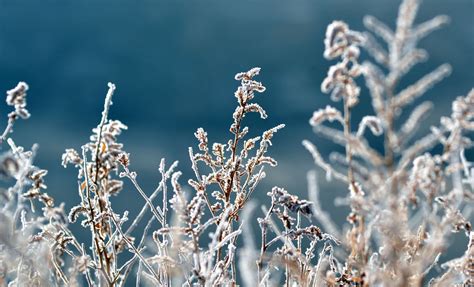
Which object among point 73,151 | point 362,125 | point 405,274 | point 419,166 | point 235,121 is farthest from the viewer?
point 235,121

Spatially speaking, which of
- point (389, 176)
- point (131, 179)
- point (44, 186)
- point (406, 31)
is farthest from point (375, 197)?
point (44, 186)

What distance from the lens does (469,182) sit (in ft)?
11.7

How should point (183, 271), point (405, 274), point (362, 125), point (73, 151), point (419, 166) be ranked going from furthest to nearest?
point (73, 151) → point (183, 271) → point (419, 166) → point (362, 125) → point (405, 274)

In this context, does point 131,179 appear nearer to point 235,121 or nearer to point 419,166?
point 235,121

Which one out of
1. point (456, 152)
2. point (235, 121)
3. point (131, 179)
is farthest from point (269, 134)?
point (456, 152)

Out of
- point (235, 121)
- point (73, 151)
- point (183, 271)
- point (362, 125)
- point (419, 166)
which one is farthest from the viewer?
point (235, 121)

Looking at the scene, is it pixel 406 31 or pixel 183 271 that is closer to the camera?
pixel 406 31

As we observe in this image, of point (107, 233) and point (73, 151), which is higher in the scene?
point (73, 151)

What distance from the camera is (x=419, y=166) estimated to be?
2.88 metres

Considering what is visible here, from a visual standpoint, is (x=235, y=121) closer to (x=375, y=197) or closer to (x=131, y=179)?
(x=131, y=179)

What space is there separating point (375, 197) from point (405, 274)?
30 cm

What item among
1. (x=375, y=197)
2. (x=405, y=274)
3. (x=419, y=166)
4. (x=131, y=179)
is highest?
(x=131, y=179)

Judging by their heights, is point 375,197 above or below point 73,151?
below

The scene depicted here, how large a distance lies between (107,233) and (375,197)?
1.97 metres
